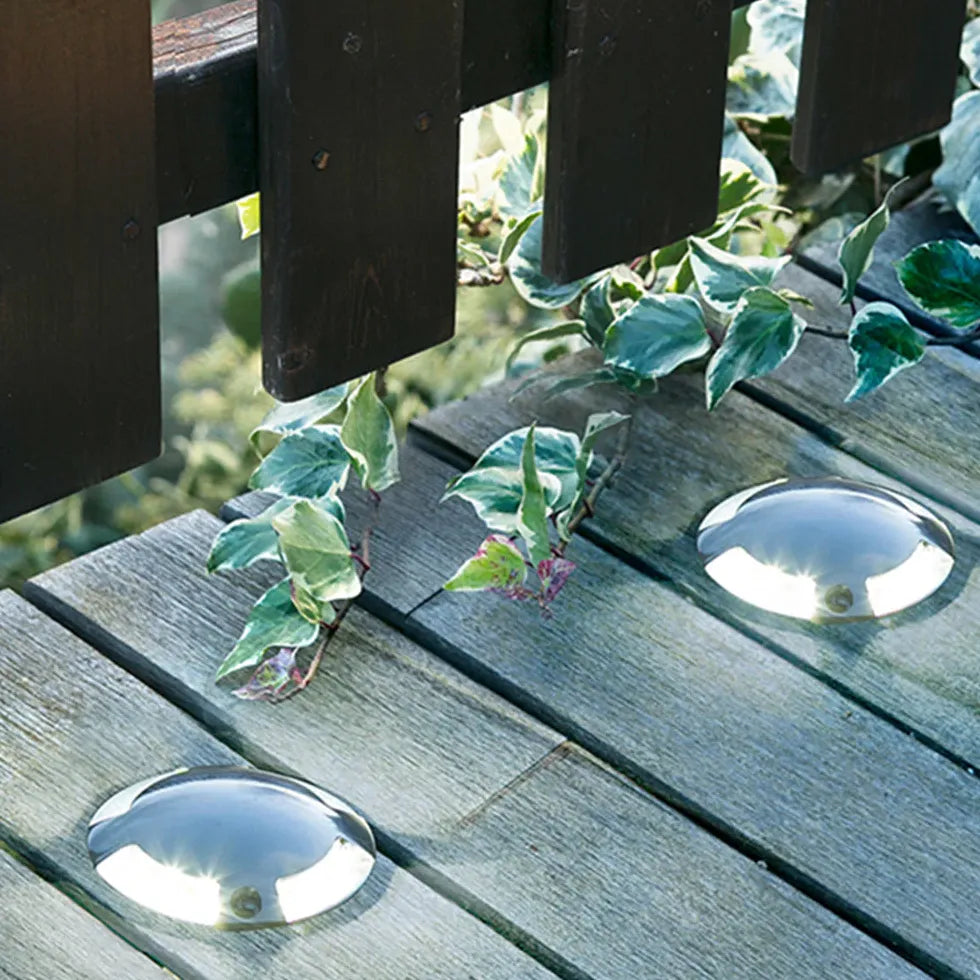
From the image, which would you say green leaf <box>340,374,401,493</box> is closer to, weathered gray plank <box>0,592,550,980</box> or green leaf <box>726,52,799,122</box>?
weathered gray plank <box>0,592,550,980</box>

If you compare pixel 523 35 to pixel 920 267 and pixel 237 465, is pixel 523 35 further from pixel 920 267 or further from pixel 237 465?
pixel 237 465

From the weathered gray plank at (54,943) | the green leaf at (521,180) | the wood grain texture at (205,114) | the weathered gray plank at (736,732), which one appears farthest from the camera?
the green leaf at (521,180)

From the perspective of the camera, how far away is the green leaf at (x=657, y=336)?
1.73 metres

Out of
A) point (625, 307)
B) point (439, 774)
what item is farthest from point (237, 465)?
point (439, 774)

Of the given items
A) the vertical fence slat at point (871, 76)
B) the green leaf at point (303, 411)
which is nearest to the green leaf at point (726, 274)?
the vertical fence slat at point (871, 76)

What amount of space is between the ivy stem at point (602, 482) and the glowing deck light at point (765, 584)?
0.41ft

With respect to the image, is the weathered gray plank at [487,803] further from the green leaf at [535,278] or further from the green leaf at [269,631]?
the green leaf at [535,278]

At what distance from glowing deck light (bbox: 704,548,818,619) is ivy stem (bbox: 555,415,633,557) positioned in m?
0.13

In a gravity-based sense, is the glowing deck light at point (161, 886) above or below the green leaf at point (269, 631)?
below

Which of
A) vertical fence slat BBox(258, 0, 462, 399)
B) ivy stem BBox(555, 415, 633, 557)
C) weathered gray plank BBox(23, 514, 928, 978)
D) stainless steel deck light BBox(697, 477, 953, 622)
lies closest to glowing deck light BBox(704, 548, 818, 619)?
stainless steel deck light BBox(697, 477, 953, 622)

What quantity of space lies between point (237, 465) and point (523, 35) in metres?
0.90

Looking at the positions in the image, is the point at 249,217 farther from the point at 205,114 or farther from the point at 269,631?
the point at 269,631

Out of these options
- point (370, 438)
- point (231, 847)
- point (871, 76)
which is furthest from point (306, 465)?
point (871, 76)

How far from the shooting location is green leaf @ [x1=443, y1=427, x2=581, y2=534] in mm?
1555
